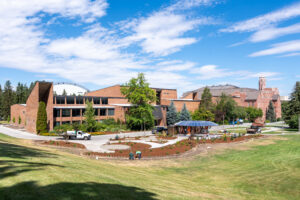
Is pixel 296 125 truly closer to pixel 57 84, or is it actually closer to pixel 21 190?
pixel 21 190

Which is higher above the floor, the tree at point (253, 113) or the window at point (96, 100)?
the window at point (96, 100)

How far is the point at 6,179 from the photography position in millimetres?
8500

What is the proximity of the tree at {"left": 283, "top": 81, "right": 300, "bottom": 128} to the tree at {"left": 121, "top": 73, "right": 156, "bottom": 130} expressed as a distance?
3397 cm

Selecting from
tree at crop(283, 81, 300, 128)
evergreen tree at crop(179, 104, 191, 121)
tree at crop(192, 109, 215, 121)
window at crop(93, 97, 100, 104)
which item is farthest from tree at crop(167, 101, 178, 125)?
tree at crop(283, 81, 300, 128)

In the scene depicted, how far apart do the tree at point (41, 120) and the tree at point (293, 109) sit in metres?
56.0

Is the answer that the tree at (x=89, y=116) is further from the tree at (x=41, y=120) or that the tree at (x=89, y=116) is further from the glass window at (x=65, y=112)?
the tree at (x=41, y=120)

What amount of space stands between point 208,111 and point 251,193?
53745 mm

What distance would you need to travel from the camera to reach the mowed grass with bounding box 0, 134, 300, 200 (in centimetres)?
863

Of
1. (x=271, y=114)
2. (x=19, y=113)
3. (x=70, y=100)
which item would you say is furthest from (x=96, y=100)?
(x=271, y=114)

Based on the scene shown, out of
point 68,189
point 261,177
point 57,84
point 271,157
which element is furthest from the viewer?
point 57,84

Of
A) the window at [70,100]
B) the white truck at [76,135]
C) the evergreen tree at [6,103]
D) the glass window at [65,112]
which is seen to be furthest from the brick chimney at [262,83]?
the evergreen tree at [6,103]

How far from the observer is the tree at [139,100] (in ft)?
172

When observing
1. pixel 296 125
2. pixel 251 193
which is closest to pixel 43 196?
pixel 251 193

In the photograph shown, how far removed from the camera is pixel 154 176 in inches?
640
